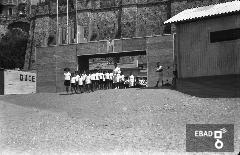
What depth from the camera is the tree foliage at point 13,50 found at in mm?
82375

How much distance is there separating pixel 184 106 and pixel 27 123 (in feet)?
25.6

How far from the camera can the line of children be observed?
3191cm

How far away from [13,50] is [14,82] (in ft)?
144

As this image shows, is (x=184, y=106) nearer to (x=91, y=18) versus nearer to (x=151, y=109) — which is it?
(x=151, y=109)

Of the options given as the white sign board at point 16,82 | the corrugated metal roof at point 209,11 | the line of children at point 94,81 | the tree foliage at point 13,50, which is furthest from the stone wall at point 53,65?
the tree foliage at point 13,50

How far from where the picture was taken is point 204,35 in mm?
30281

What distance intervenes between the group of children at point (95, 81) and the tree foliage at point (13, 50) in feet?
168

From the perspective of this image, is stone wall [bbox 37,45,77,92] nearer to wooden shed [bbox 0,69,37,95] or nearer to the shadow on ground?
wooden shed [bbox 0,69,37,95]

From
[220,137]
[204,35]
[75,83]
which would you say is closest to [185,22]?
[204,35]

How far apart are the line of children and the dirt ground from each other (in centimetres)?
223

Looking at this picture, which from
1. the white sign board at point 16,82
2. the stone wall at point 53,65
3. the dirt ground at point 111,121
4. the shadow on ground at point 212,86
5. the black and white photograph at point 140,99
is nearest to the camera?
the dirt ground at point 111,121

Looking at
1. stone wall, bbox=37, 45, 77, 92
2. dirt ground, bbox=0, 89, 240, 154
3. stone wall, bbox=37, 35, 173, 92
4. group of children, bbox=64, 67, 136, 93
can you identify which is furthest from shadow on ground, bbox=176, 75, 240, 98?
stone wall, bbox=37, 45, 77, 92

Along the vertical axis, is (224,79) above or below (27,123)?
above

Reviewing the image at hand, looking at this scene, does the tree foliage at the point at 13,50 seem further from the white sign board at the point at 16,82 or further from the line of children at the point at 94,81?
the line of children at the point at 94,81
